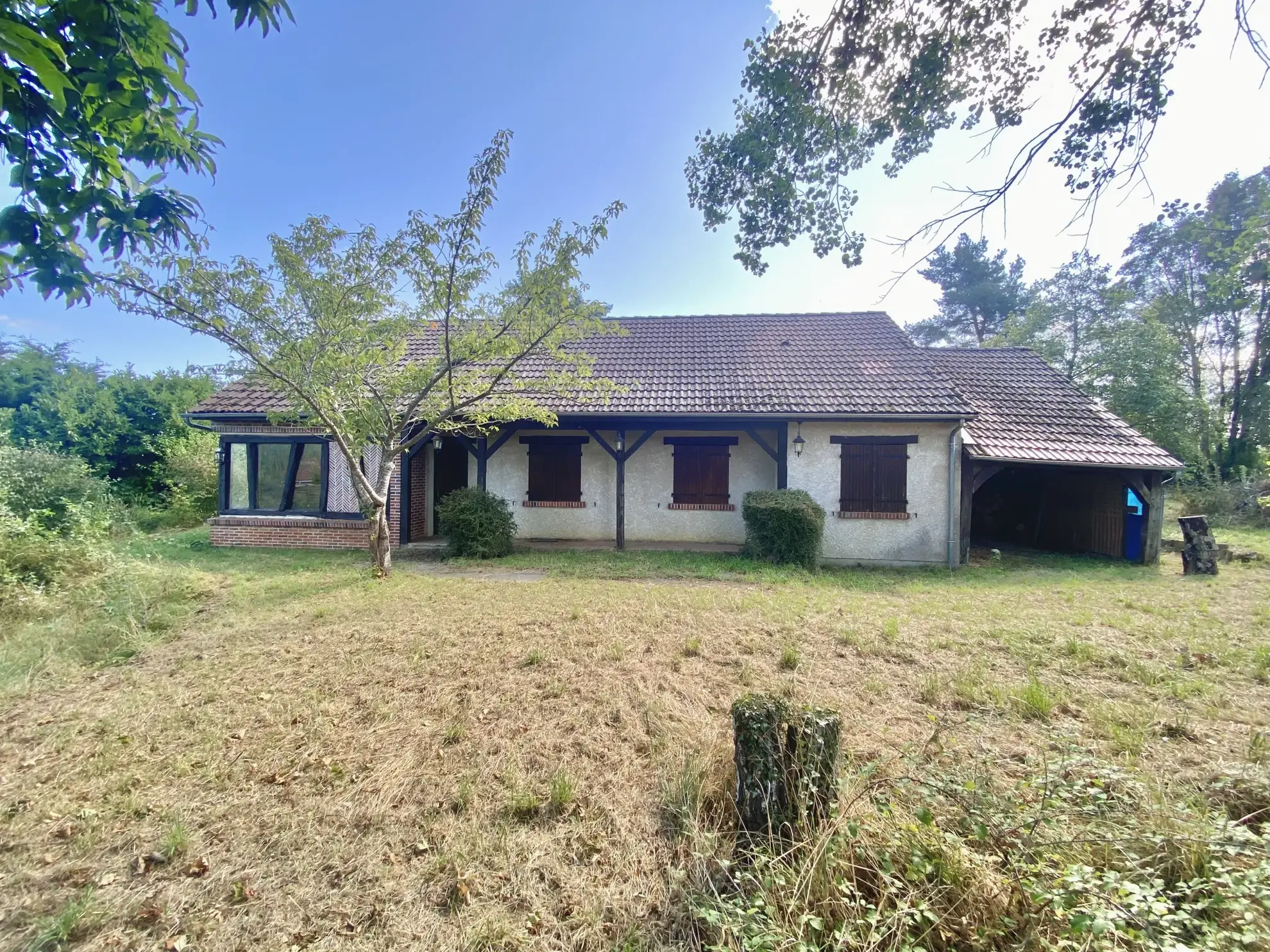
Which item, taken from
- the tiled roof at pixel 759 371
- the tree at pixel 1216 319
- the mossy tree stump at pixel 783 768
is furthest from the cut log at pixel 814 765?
the tree at pixel 1216 319

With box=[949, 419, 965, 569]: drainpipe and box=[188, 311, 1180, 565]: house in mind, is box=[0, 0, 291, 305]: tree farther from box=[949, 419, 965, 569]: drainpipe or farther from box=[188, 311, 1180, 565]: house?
box=[949, 419, 965, 569]: drainpipe

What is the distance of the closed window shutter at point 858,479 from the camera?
8797 mm

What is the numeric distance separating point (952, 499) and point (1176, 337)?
1957cm

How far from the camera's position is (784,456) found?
8906 millimetres

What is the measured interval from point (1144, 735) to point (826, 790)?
229 cm

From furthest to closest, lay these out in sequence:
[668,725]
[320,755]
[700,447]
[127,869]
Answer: [700,447], [668,725], [320,755], [127,869]

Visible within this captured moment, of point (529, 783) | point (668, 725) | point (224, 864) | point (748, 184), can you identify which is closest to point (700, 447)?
point (748, 184)

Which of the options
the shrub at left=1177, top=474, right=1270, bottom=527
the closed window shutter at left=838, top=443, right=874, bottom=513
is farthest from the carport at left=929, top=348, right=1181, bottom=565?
the shrub at left=1177, top=474, right=1270, bottom=527

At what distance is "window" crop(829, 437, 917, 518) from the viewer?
872 cm

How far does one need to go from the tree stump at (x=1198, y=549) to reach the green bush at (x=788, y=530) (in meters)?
5.79

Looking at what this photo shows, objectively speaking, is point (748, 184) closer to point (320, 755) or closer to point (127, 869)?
point (320, 755)

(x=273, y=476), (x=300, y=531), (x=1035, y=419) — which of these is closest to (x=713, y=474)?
(x=1035, y=419)

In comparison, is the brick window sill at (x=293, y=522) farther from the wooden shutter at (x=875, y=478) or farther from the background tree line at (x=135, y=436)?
the wooden shutter at (x=875, y=478)

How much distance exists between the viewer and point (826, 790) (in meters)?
2.18
